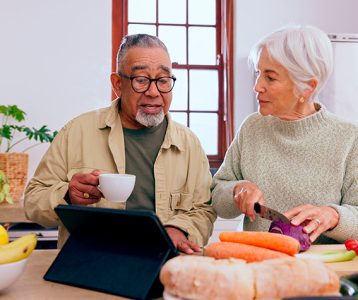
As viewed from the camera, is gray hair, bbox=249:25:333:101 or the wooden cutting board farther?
gray hair, bbox=249:25:333:101

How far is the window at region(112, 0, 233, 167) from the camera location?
165 inches

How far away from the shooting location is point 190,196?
1.81 metres

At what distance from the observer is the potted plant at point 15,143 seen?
10.3 ft

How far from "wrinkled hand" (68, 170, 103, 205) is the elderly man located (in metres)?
0.21

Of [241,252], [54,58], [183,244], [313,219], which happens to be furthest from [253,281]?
[54,58]

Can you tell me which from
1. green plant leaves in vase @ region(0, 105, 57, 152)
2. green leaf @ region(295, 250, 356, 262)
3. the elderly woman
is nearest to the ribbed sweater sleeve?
the elderly woman

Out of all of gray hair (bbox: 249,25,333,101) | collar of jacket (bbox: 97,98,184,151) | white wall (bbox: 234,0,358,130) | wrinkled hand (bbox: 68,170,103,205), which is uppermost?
white wall (bbox: 234,0,358,130)

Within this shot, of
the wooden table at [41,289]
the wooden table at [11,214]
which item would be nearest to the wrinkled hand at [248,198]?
the wooden table at [41,289]

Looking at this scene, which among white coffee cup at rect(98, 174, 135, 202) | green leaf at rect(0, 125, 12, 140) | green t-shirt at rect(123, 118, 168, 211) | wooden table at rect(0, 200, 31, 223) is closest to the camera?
white coffee cup at rect(98, 174, 135, 202)

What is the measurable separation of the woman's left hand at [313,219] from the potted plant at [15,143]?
1.96 m

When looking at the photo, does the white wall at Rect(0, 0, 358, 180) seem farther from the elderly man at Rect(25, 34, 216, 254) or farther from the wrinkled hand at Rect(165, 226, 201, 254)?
the wrinkled hand at Rect(165, 226, 201, 254)

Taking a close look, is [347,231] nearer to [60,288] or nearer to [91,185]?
[91,185]

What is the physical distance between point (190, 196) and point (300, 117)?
452mm

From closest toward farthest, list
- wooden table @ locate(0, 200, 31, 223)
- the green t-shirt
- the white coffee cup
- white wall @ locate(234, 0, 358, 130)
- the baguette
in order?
the baguette → the white coffee cup → the green t-shirt → wooden table @ locate(0, 200, 31, 223) → white wall @ locate(234, 0, 358, 130)
